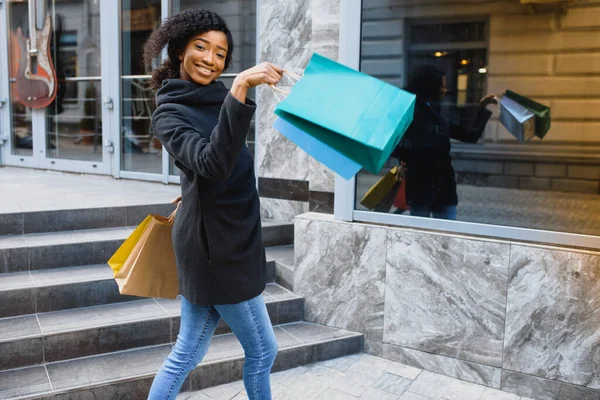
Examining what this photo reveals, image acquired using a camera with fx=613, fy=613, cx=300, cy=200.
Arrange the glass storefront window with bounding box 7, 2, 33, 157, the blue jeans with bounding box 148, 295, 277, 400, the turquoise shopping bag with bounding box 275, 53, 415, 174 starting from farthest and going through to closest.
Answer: the glass storefront window with bounding box 7, 2, 33, 157, the blue jeans with bounding box 148, 295, 277, 400, the turquoise shopping bag with bounding box 275, 53, 415, 174

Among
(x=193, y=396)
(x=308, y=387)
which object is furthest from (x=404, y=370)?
(x=193, y=396)

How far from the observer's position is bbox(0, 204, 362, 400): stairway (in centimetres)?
340

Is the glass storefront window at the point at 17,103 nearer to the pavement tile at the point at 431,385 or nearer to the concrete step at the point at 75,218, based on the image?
the concrete step at the point at 75,218

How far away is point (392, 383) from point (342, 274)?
830 mm

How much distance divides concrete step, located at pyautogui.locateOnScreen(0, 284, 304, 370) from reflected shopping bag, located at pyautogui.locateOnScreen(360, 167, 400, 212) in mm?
1315

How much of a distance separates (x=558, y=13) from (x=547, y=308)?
Answer: 1.74m

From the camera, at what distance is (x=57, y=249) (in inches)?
170

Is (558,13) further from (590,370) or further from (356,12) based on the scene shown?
(590,370)

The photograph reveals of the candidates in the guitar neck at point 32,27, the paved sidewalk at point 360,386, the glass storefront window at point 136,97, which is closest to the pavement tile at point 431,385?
the paved sidewalk at point 360,386

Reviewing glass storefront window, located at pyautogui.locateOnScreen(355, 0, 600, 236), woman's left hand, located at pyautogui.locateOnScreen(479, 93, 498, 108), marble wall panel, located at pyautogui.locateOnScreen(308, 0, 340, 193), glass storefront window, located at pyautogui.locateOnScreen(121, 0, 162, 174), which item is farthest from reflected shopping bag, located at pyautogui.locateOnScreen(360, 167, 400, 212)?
glass storefront window, located at pyautogui.locateOnScreen(121, 0, 162, 174)

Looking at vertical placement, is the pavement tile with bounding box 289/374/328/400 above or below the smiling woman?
below

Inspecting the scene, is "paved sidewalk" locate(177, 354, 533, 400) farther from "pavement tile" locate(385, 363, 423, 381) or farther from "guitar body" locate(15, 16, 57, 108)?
"guitar body" locate(15, 16, 57, 108)

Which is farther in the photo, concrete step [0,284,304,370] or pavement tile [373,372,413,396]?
pavement tile [373,372,413,396]

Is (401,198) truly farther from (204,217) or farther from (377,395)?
(204,217)
